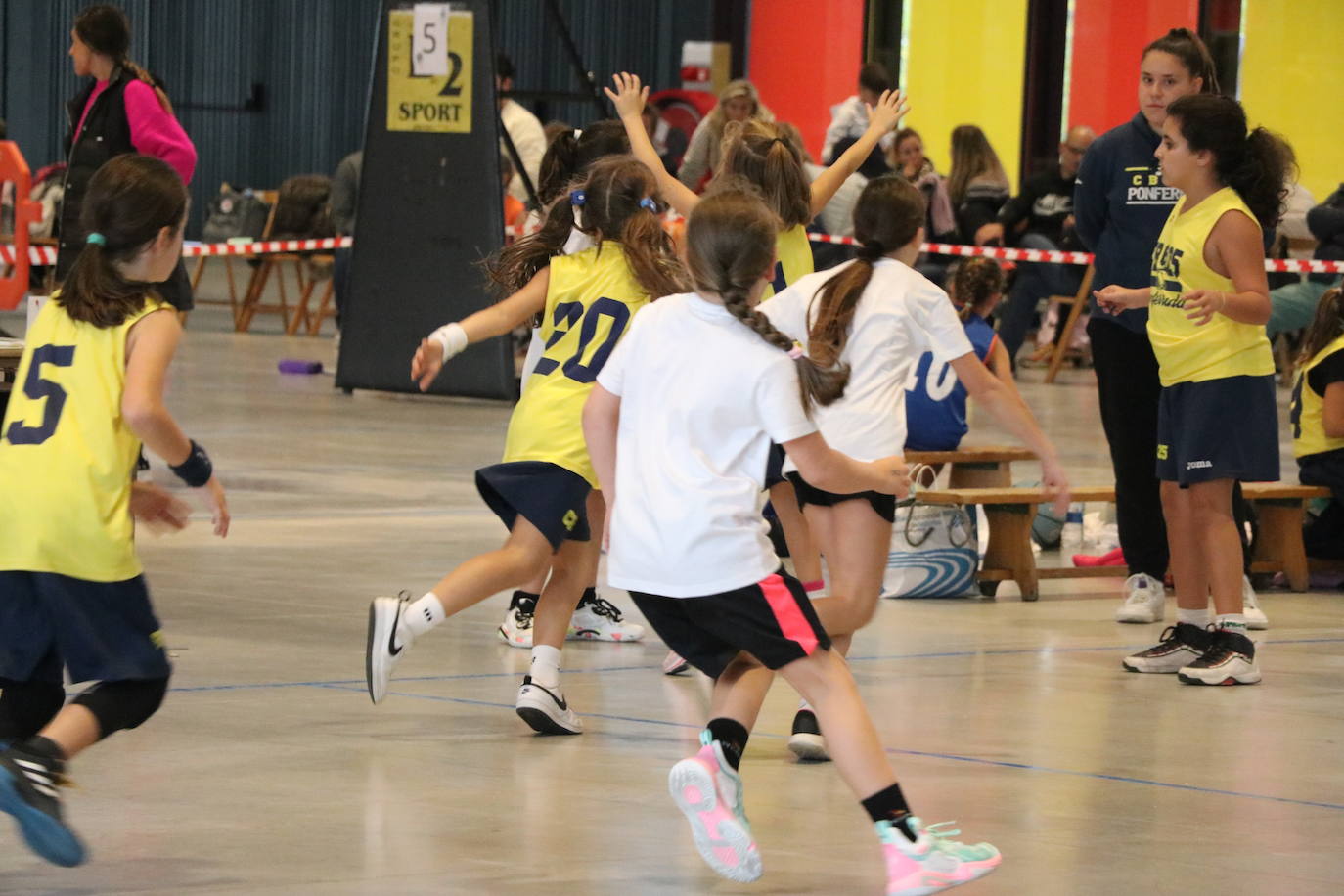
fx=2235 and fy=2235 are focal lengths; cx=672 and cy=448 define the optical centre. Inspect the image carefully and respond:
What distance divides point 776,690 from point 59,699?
236cm

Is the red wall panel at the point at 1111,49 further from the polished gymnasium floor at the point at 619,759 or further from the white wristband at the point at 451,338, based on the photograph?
the white wristband at the point at 451,338

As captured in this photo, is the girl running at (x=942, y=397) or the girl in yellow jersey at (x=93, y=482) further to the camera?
the girl running at (x=942, y=397)

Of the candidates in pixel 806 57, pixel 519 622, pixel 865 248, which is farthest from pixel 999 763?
pixel 806 57

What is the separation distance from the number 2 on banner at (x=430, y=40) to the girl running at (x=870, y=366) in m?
8.20

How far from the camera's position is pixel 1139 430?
7.47 metres

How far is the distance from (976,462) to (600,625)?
7.99 ft

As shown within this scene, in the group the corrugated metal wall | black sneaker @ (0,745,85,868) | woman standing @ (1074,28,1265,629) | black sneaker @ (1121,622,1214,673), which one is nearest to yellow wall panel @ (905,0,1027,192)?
the corrugated metal wall

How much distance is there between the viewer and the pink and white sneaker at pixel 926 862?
151 inches

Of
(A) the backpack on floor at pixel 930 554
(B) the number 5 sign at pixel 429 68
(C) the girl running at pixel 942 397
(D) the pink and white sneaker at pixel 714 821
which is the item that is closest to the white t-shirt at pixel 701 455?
(D) the pink and white sneaker at pixel 714 821

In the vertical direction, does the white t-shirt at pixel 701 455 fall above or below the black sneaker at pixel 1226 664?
above

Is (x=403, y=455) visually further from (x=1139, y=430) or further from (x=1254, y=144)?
(x=1254, y=144)

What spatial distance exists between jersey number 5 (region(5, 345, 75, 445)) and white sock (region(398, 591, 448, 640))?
1.31m

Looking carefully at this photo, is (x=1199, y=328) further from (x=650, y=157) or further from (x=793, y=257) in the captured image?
(x=650, y=157)

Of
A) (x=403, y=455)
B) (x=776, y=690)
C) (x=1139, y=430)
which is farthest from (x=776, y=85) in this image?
(x=776, y=690)
